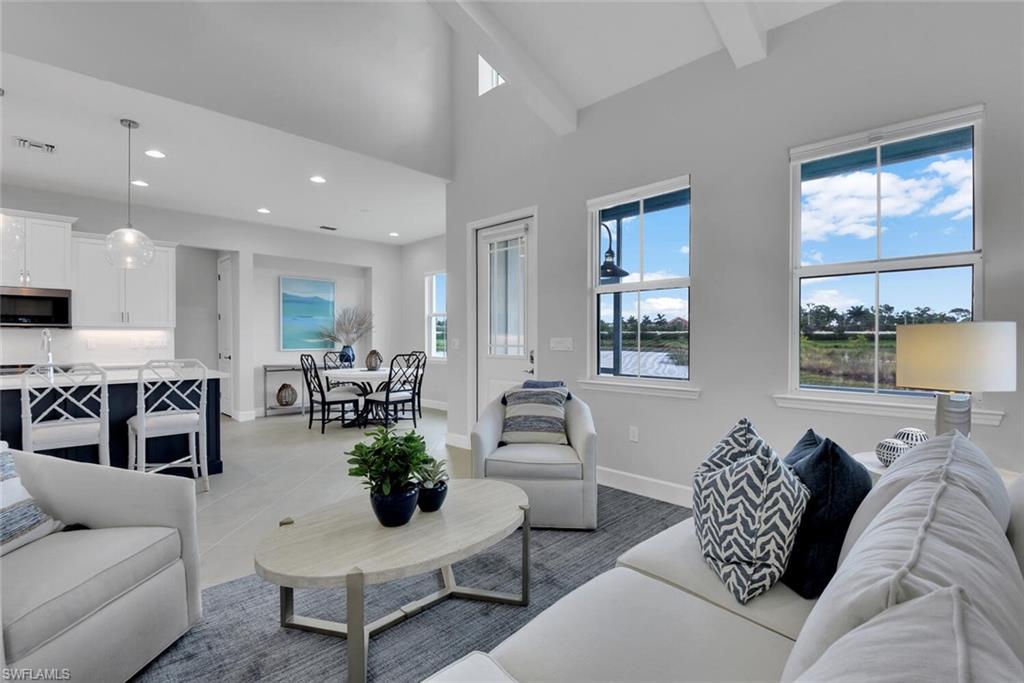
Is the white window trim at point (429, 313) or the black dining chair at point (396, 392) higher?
the white window trim at point (429, 313)

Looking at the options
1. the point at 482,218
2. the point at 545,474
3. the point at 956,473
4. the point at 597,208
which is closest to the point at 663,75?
the point at 597,208

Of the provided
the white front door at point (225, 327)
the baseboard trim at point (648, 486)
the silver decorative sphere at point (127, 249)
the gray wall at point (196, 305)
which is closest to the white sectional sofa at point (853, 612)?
the baseboard trim at point (648, 486)

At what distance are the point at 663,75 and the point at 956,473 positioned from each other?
3.21 m

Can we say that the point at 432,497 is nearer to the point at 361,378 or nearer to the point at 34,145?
the point at 361,378

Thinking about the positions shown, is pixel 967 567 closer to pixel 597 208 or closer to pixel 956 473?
pixel 956 473

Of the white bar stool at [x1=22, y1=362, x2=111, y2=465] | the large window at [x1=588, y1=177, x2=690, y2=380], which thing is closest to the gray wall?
the white bar stool at [x1=22, y1=362, x2=111, y2=465]

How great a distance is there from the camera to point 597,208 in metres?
3.77

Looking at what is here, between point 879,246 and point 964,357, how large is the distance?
3.34 ft

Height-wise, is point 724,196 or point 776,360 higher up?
point 724,196

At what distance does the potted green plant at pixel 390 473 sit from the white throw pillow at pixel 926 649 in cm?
144

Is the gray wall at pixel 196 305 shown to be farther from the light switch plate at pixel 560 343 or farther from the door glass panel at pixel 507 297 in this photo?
the light switch plate at pixel 560 343

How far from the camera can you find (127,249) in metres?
3.77

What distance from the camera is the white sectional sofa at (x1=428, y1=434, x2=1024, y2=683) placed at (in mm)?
506

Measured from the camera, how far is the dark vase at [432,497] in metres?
1.89
